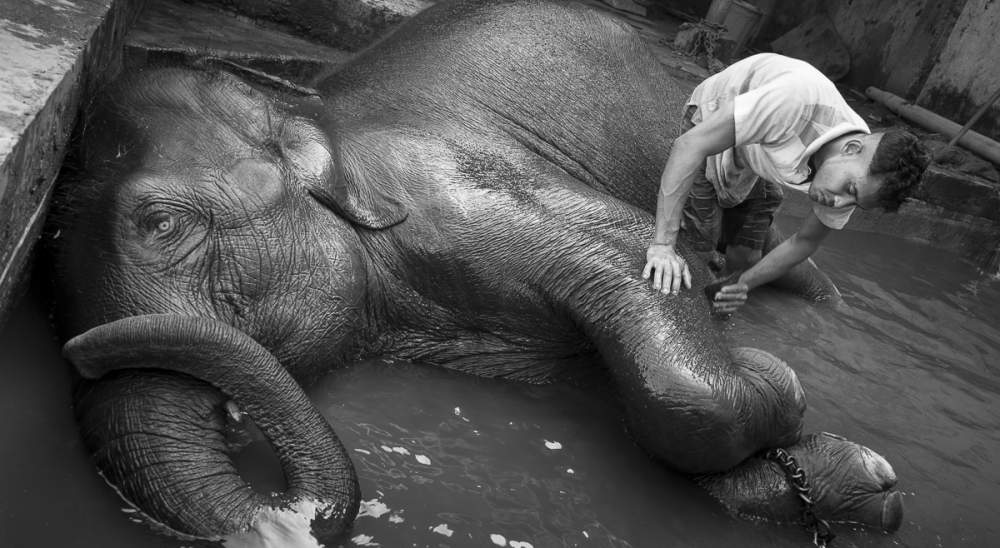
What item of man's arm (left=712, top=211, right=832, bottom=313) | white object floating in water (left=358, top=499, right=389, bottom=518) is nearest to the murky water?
white object floating in water (left=358, top=499, right=389, bottom=518)

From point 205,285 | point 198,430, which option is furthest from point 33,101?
point 198,430

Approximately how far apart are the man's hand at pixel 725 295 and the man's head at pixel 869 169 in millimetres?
566

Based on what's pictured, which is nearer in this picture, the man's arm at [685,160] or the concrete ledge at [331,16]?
the man's arm at [685,160]

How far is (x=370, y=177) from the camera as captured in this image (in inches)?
127

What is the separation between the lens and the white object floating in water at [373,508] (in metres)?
2.58

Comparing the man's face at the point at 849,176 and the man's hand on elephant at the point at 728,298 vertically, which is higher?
the man's face at the point at 849,176

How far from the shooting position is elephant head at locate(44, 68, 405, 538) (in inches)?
→ 90.9

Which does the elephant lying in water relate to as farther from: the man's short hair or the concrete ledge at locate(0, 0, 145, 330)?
the man's short hair

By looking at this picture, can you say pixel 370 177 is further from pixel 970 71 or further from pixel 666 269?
pixel 970 71

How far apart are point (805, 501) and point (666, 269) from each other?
2.99 feet

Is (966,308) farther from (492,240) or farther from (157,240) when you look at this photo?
(157,240)

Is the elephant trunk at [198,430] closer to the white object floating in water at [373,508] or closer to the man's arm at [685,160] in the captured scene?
the white object floating in water at [373,508]

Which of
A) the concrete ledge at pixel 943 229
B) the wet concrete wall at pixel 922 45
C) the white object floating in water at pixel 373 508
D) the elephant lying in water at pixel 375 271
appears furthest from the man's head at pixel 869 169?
the wet concrete wall at pixel 922 45

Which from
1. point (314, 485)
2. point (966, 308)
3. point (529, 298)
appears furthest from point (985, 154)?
point (314, 485)
